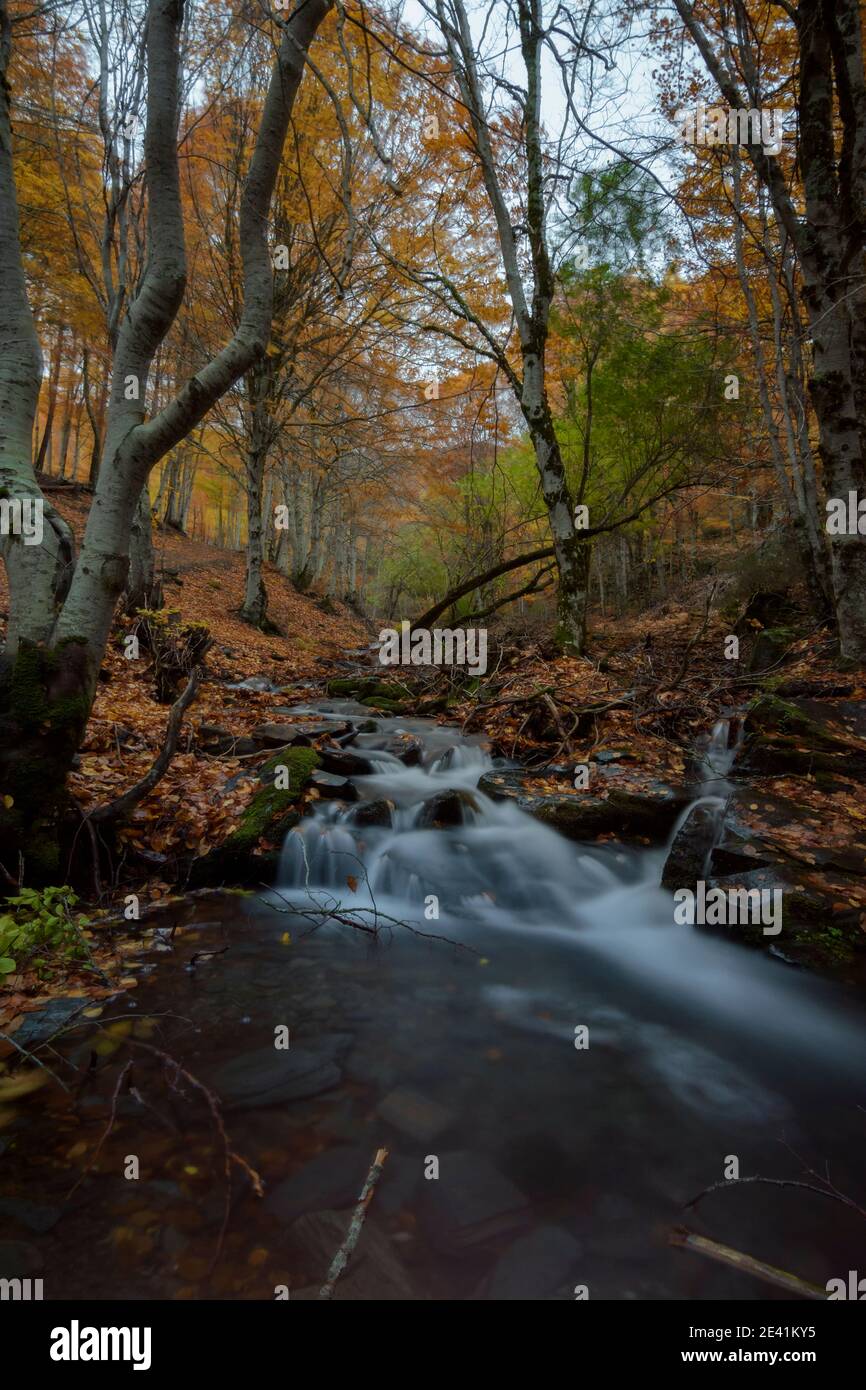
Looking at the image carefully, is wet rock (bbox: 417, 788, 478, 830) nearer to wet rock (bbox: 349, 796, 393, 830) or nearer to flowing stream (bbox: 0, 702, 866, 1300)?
wet rock (bbox: 349, 796, 393, 830)

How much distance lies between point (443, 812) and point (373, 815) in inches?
29.0

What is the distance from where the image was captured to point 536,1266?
→ 6.79ft

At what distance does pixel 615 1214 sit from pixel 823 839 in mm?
3347

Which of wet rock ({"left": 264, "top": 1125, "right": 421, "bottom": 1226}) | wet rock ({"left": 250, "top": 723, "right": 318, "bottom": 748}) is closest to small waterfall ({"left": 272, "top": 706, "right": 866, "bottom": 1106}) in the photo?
wet rock ({"left": 250, "top": 723, "right": 318, "bottom": 748})

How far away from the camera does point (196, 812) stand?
5.27m

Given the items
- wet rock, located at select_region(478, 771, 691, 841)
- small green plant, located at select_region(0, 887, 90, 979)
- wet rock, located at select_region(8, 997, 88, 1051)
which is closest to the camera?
wet rock, located at select_region(8, 997, 88, 1051)

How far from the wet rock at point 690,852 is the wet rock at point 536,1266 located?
3.25 m

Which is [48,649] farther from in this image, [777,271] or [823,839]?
[777,271]

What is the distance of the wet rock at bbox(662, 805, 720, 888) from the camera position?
4938 millimetres

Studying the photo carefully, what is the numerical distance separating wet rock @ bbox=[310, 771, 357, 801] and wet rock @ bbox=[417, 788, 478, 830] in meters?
0.78

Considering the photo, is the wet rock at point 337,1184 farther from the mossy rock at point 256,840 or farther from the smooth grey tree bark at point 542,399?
the smooth grey tree bark at point 542,399

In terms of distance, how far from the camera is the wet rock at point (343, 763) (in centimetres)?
667

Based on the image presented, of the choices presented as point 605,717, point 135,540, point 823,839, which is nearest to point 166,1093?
point 823,839

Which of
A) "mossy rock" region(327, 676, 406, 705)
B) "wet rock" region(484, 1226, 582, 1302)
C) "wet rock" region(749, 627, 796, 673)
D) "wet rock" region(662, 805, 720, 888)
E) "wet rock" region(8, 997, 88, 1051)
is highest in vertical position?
"wet rock" region(749, 627, 796, 673)
